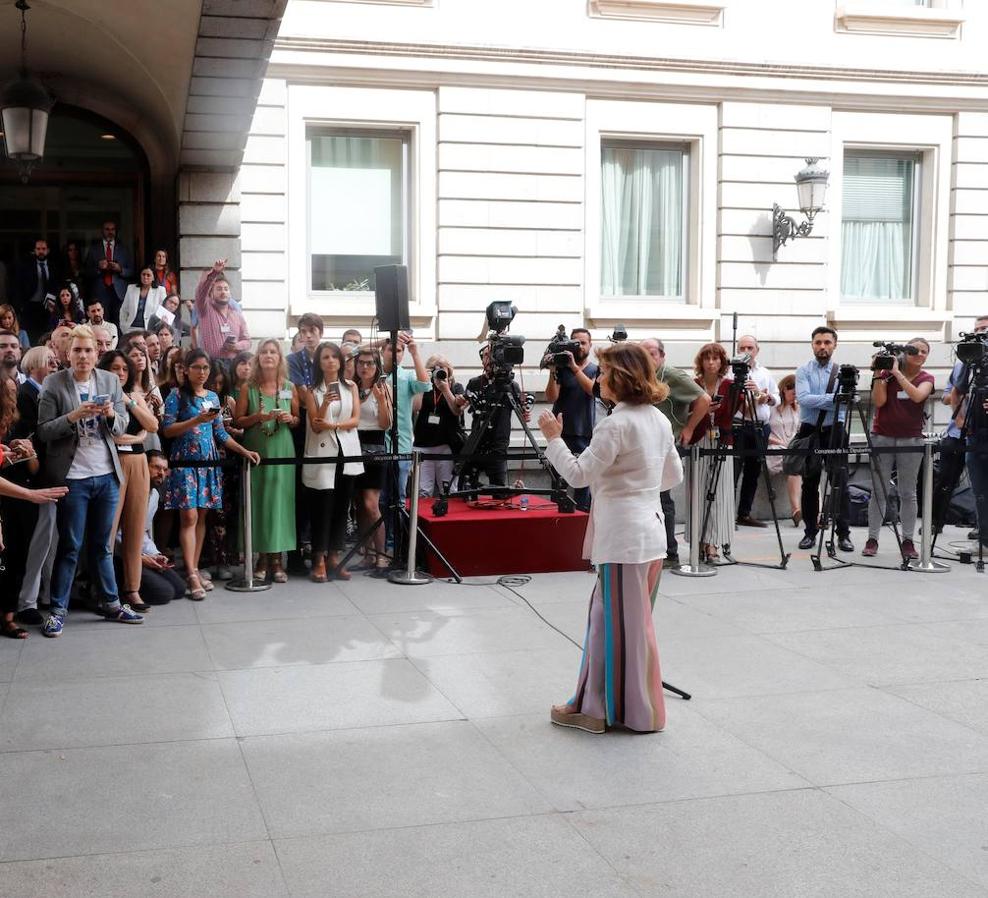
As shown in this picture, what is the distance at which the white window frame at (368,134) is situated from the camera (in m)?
12.9

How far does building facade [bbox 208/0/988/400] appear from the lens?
12.9 meters

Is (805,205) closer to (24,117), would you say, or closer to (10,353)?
(24,117)

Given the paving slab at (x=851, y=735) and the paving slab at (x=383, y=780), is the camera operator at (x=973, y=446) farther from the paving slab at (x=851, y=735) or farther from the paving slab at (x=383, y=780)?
the paving slab at (x=383, y=780)

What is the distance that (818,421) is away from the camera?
35.6 feet

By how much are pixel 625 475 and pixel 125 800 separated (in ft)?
Result: 8.38

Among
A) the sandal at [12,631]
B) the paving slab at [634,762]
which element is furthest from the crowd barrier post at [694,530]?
the sandal at [12,631]

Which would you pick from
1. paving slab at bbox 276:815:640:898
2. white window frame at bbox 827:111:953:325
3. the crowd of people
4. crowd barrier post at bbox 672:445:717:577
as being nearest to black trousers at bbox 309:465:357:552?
the crowd of people

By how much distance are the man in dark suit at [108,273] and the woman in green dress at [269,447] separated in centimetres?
383

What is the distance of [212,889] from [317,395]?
19.0ft

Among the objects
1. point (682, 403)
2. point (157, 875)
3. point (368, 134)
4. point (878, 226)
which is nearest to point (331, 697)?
point (157, 875)

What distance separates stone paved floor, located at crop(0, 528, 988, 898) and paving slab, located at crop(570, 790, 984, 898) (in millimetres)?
11

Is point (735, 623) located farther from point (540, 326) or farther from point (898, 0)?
point (898, 0)

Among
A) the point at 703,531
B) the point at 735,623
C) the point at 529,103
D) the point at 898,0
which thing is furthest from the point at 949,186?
the point at 735,623

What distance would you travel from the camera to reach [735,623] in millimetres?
7742
